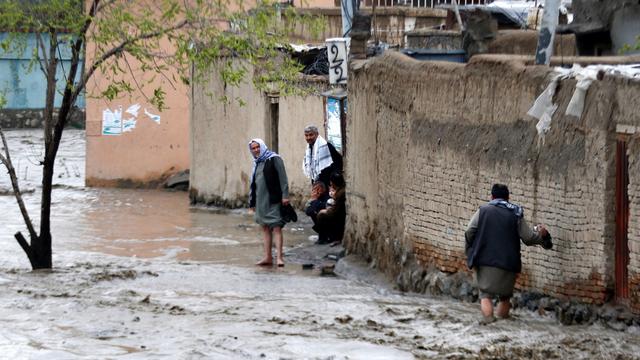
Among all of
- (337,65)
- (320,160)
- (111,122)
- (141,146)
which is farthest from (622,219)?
(111,122)

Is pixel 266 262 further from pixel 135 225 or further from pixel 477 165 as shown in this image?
pixel 135 225

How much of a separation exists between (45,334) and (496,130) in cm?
434

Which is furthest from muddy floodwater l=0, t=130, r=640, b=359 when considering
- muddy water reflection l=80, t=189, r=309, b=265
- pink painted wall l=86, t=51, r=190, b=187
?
pink painted wall l=86, t=51, r=190, b=187

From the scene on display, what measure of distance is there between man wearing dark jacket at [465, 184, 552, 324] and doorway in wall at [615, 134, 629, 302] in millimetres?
745

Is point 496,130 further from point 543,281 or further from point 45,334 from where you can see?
point 45,334

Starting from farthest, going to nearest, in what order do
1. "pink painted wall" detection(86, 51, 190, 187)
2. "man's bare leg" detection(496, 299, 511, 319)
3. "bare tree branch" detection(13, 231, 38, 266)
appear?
"pink painted wall" detection(86, 51, 190, 187) < "bare tree branch" detection(13, 231, 38, 266) < "man's bare leg" detection(496, 299, 511, 319)

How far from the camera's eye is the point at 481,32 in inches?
662

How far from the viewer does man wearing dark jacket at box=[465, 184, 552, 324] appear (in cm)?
1030

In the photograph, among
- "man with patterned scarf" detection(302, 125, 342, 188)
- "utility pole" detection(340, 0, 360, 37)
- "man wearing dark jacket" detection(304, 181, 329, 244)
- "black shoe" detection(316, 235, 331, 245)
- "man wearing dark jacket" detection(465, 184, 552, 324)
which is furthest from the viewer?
"utility pole" detection(340, 0, 360, 37)

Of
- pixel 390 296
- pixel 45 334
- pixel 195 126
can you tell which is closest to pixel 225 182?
pixel 195 126

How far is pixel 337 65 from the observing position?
17.3 m

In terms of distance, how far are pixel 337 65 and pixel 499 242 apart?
7299mm

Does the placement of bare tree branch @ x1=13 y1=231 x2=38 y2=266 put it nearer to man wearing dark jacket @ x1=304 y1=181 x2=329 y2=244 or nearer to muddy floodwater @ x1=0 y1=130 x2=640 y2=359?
muddy floodwater @ x1=0 y1=130 x2=640 y2=359

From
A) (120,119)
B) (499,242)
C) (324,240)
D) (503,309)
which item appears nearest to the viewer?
(499,242)
